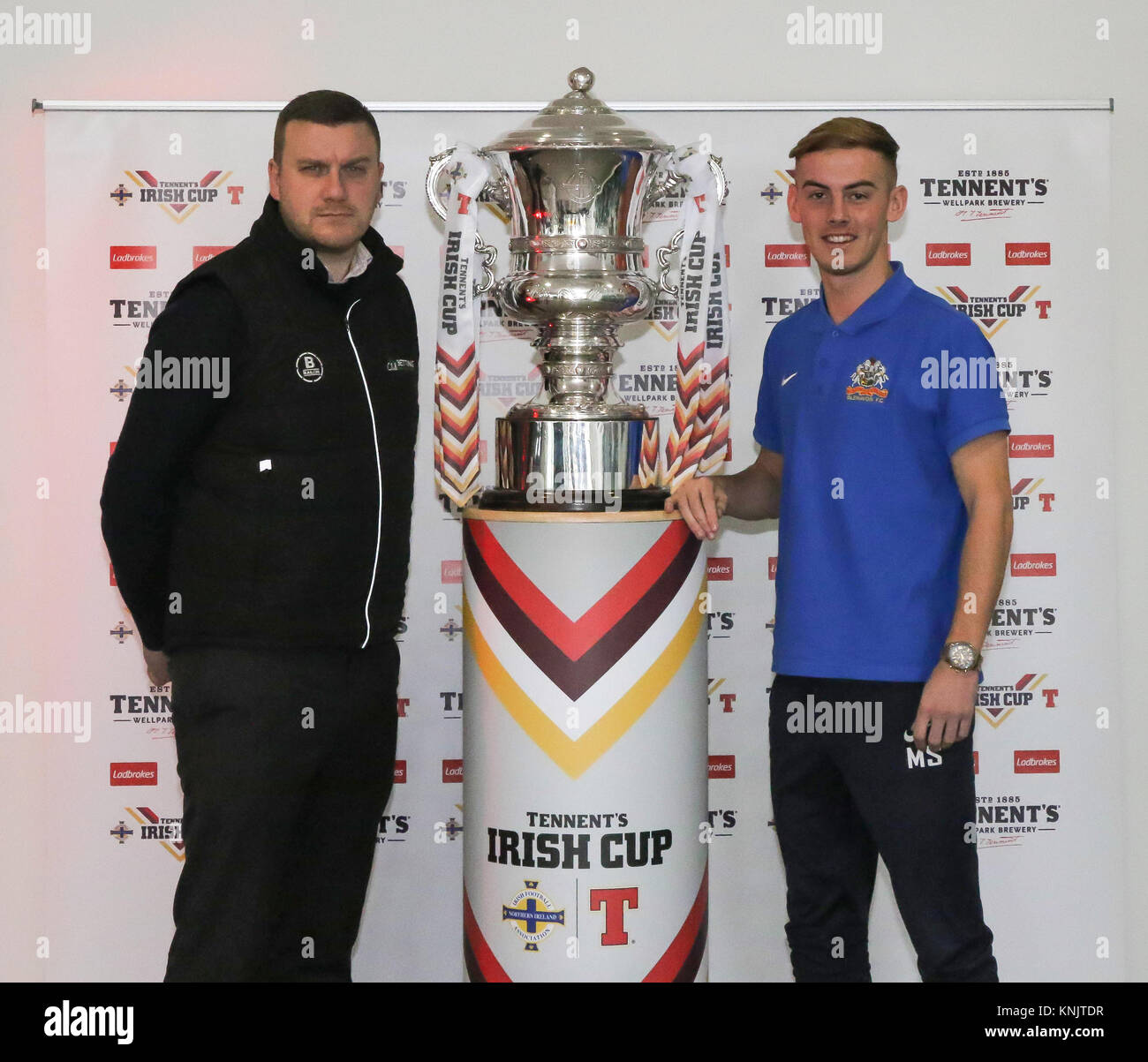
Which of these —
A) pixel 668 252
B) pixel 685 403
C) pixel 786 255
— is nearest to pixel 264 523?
pixel 685 403

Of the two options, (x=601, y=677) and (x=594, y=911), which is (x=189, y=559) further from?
(x=594, y=911)

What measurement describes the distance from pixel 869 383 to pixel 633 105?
1.06m

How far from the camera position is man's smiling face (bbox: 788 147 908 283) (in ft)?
7.08

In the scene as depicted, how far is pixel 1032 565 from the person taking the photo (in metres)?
2.96

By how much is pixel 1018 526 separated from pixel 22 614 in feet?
7.52

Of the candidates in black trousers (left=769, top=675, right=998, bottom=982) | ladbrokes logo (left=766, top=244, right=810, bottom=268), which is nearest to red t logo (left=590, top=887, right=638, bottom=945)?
black trousers (left=769, top=675, right=998, bottom=982)

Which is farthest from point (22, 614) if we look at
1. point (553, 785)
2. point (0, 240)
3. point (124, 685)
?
point (553, 785)

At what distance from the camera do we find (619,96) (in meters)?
2.96

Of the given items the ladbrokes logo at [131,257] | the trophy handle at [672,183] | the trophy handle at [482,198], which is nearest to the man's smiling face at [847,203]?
the trophy handle at [672,183]

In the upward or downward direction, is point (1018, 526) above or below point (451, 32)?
below

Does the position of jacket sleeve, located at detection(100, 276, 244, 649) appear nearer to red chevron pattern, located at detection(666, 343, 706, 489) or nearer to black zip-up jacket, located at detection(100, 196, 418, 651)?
black zip-up jacket, located at detection(100, 196, 418, 651)
